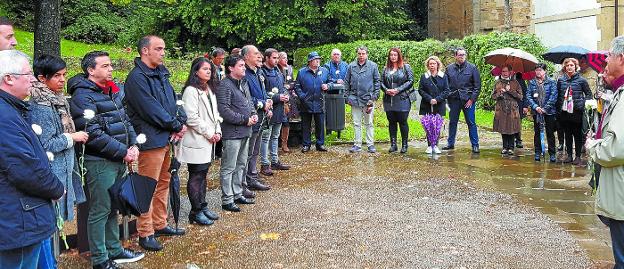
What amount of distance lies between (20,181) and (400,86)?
28.0ft

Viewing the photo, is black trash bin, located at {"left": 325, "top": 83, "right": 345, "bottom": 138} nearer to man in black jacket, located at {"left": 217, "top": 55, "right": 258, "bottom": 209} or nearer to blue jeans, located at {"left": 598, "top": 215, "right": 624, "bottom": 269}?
man in black jacket, located at {"left": 217, "top": 55, "right": 258, "bottom": 209}

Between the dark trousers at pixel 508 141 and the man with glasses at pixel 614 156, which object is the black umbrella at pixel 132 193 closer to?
the man with glasses at pixel 614 156

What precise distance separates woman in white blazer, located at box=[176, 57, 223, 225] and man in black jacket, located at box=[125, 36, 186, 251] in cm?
46

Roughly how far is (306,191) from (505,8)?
60.1 ft

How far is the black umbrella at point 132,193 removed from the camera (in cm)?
496

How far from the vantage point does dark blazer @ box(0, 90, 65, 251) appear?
10.8 feet

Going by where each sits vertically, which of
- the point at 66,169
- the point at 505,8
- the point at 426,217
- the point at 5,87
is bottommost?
the point at 426,217

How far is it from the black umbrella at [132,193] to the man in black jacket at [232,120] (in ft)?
5.67

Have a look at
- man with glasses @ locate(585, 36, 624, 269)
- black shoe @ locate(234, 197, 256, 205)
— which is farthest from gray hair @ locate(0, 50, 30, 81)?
black shoe @ locate(234, 197, 256, 205)

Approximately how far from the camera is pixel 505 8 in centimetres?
2377

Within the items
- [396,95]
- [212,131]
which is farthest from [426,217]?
[396,95]

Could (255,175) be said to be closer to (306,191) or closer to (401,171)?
(306,191)

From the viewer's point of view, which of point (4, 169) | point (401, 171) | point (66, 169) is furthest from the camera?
point (401, 171)

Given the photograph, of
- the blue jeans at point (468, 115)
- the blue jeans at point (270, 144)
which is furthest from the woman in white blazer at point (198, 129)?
the blue jeans at point (468, 115)
